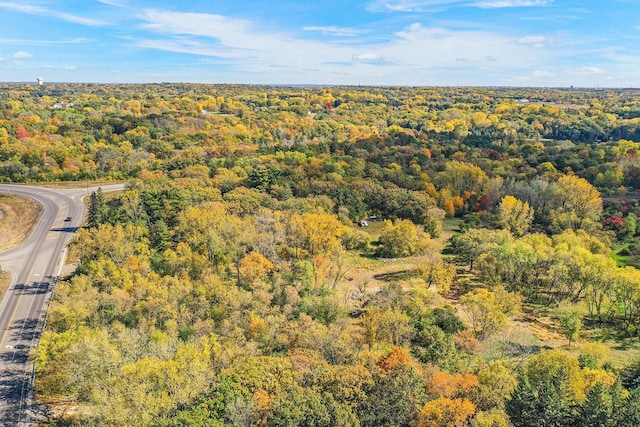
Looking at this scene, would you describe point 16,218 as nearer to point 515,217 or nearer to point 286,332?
point 286,332

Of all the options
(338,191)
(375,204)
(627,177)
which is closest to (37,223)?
(338,191)

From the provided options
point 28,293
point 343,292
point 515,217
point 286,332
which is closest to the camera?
point 286,332

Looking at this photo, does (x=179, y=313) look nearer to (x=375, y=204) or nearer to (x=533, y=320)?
(x=533, y=320)

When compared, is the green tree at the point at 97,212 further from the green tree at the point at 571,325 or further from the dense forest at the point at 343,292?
the green tree at the point at 571,325

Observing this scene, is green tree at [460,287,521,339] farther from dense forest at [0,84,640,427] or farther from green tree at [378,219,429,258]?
green tree at [378,219,429,258]

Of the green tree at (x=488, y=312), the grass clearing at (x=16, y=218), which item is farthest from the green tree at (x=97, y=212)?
the green tree at (x=488, y=312)

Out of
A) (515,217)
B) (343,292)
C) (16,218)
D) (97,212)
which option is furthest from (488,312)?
(16,218)
